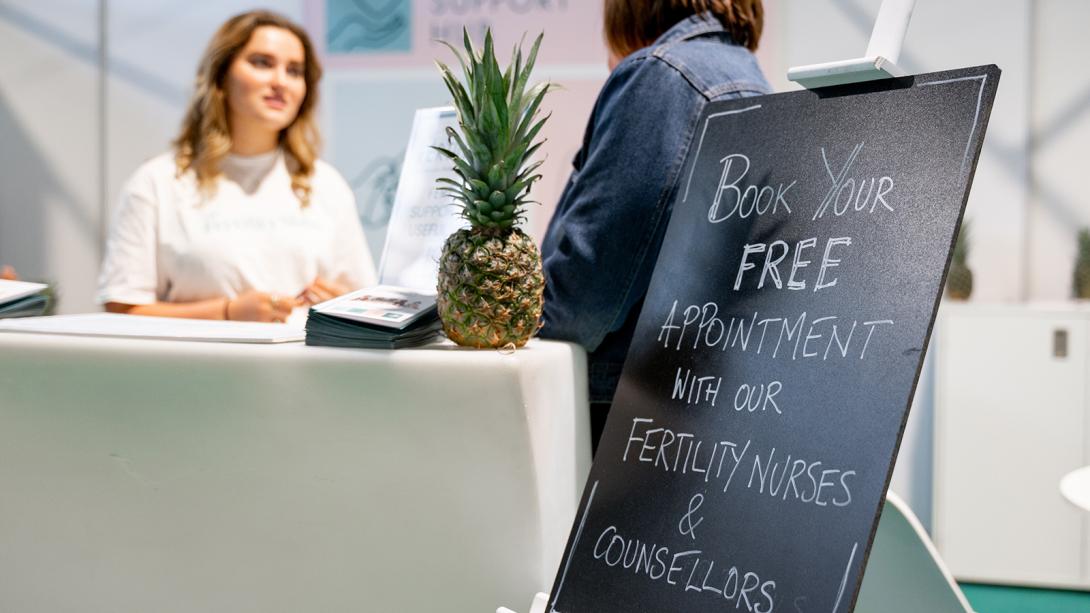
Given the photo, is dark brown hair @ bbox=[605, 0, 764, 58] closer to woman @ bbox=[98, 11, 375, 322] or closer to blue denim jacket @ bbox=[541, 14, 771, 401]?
blue denim jacket @ bbox=[541, 14, 771, 401]

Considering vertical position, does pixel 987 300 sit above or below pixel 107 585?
above

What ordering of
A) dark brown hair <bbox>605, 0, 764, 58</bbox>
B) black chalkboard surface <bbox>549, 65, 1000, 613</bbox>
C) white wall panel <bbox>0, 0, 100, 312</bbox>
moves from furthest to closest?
white wall panel <bbox>0, 0, 100, 312</bbox> < dark brown hair <bbox>605, 0, 764, 58</bbox> < black chalkboard surface <bbox>549, 65, 1000, 613</bbox>

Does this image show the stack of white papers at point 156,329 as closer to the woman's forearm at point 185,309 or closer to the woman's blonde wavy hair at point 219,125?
the woman's forearm at point 185,309

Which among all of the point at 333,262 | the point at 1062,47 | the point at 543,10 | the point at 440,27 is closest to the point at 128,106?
the point at 440,27

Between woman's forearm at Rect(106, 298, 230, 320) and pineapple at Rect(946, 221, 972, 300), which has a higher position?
pineapple at Rect(946, 221, 972, 300)

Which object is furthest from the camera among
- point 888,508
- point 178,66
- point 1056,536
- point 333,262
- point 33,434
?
point 178,66

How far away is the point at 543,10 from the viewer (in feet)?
15.5

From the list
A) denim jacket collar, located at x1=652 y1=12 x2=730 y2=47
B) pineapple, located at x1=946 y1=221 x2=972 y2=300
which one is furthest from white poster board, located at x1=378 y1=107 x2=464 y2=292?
pineapple, located at x1=946 y1=221 x2=972 y2=300

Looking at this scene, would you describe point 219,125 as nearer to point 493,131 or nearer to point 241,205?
point 241,205

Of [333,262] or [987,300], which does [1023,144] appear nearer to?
[987,300]

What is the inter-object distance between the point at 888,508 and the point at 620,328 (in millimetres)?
584

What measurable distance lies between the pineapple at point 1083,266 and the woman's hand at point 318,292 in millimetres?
3175

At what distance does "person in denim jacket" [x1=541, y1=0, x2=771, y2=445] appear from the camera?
175cm

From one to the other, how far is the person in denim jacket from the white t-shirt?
142 centimetres
